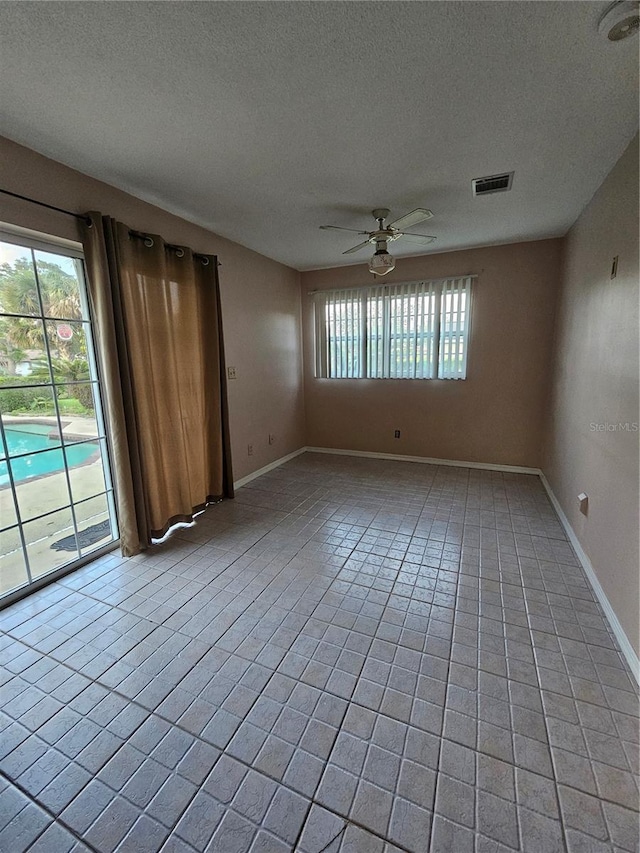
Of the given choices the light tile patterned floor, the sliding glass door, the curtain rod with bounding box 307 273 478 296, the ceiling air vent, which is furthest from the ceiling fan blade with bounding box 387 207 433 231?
the light tile patterned floor

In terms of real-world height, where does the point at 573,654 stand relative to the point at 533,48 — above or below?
below

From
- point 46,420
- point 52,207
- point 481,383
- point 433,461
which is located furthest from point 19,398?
point 481,383

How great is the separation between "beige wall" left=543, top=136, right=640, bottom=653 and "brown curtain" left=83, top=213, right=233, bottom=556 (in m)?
2.94

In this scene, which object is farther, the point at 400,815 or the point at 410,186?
the point at 410,186

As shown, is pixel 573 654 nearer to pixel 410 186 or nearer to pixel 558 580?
pixel 558 580

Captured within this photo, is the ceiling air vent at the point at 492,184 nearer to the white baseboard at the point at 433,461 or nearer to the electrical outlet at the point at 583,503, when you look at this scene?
the electrical outlet at the point at 583,503

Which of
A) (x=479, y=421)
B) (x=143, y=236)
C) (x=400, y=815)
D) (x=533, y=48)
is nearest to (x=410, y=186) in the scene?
(x=533, y=48)

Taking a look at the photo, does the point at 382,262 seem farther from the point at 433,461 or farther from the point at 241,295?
the point at 433,461

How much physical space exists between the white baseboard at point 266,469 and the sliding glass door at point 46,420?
1.47 meters

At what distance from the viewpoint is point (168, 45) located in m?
1.33

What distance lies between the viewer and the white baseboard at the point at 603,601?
1602mm

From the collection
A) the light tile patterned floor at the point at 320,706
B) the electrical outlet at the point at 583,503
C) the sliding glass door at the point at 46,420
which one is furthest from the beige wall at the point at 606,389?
the sliding glass door at the point at 46,420

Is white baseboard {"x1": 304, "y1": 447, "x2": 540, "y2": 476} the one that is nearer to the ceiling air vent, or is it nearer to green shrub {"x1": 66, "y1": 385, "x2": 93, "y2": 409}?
the ceiling air vent

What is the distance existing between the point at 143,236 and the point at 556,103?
2582mm
